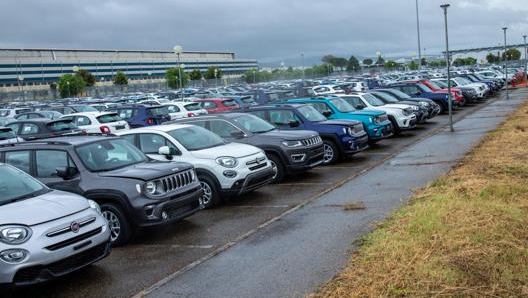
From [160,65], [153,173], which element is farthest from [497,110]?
[160,65]

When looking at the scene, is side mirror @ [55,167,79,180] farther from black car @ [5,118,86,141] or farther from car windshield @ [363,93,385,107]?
car windshield @ [363,93,385,107]

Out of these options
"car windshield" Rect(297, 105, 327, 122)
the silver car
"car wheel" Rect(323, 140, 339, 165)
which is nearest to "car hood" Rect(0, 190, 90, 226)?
the silver car

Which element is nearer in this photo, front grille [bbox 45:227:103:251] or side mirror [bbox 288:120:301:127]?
front grille [bbox 45:227:103:251]

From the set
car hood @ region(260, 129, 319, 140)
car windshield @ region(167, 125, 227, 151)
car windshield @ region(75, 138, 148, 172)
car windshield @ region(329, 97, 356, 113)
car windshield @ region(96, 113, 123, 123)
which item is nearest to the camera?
car windshield @ region(75, 138, 148, 172)

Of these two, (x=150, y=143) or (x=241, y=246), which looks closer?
(x=241, y=246)

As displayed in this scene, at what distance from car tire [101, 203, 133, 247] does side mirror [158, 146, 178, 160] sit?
2.20 metres

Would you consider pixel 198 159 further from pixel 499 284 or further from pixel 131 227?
pixel 499 284

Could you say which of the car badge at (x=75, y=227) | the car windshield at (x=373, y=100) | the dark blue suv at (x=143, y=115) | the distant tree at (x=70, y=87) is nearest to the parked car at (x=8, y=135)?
the dark blue suv at (x=143, y=115)

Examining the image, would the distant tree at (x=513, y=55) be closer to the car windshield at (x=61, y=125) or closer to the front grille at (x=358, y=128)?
the front grille at (x=358, y=128)

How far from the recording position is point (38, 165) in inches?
363

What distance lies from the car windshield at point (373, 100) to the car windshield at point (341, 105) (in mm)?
2249

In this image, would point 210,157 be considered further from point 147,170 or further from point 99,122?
point 99,122

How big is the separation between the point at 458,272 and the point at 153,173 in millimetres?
4581

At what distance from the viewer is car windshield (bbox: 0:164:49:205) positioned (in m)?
7.04
